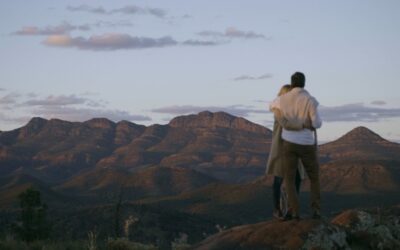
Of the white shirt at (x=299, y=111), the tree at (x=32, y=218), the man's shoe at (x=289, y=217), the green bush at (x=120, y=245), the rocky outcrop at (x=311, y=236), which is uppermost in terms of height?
the white shirt at (x=299, y=111)

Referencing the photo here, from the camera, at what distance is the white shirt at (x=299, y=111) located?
10562 millimetres

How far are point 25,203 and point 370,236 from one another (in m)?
26.8

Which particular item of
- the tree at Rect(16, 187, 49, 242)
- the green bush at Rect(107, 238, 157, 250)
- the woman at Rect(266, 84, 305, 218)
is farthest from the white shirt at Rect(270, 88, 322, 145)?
the tree at Rect(16, 187, 49, 242)

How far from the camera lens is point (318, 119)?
10.5 meters

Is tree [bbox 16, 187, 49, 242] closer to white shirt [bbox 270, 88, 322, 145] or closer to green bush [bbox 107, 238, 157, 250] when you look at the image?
green bush [bbox 107, 238, 157, 250]

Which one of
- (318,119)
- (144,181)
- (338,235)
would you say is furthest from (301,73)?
(144,181)

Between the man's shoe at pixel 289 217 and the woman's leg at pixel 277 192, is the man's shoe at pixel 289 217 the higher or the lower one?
the lower one

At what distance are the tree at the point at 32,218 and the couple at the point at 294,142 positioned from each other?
19.4m

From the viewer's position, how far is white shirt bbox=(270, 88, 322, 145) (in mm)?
10562

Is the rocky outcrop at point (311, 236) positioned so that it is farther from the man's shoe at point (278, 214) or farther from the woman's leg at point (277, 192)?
the woman's leg at point (277, 192)

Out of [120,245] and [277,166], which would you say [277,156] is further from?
[120,245]

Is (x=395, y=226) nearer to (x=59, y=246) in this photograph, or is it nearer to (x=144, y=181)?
(x=59, y=246)

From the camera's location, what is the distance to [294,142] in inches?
421

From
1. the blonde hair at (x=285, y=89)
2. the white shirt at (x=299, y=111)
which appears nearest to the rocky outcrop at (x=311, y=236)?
the white shirt at (x=299, y=111)
